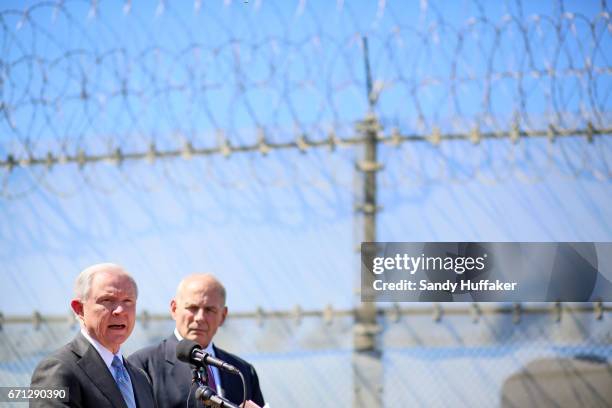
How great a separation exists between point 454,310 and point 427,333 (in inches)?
7.7

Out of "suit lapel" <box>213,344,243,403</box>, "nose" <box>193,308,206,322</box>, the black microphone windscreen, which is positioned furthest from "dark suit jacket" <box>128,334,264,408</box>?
the black microphone windscreen

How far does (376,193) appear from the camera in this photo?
4.61 meters

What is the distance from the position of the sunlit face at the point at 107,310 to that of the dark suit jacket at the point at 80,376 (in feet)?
0.18

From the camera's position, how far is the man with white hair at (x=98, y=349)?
2510 millimetres

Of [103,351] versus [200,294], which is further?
[200,294]

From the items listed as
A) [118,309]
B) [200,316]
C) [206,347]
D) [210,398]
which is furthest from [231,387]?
[118,309]

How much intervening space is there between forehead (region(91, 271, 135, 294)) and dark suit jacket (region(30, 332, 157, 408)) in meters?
0.16

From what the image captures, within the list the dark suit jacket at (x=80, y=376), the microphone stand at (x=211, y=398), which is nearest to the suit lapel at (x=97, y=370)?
the dark suit jacket at (x=80, y=376)

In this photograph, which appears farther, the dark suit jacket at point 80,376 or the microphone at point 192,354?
the microphone at point 192,354

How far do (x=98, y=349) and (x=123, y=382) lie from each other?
0.16 meters

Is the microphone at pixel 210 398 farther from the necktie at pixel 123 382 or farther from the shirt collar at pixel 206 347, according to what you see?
the shirt collar at pixel 206 347

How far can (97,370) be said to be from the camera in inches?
102
